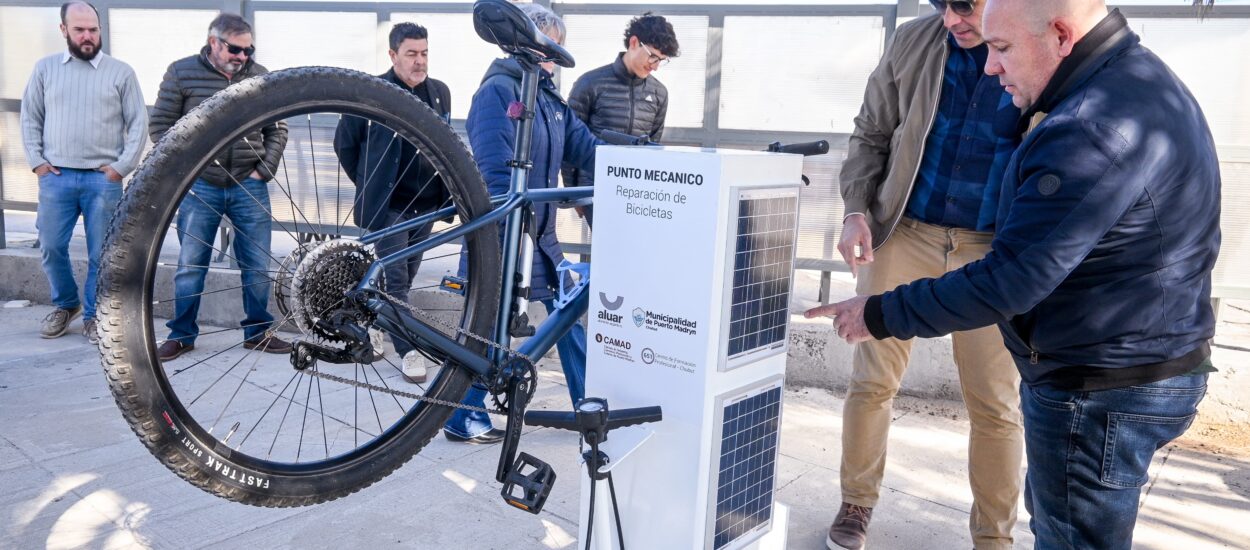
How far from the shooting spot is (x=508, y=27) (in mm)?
2408

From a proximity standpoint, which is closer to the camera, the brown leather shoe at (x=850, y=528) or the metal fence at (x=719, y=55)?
the brown leather shoe at (x=850, y=528)

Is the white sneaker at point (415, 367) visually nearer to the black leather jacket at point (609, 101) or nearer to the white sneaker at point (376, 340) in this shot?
the black leather jacket at point (609, 101)

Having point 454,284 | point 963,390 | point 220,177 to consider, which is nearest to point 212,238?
point 220,177

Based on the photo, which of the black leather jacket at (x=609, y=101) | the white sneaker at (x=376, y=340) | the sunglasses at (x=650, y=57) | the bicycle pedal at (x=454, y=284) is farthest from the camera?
the black leather jacket at (x=609, y=101)

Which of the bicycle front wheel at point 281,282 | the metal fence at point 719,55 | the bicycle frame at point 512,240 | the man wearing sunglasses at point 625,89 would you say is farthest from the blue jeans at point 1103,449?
the metal fence at point 719,55

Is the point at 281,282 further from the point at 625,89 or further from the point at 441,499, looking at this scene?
the point at 625,89

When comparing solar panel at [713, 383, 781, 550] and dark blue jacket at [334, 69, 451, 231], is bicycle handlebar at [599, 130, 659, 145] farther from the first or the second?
dark blue jacket at [334, 69, 451, 231]

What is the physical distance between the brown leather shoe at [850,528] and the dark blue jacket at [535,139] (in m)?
1.32

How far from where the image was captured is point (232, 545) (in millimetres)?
2734

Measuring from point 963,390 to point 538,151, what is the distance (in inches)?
66.2

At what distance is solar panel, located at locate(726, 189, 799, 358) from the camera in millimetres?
2008

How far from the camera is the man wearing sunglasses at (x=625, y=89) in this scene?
4.33m

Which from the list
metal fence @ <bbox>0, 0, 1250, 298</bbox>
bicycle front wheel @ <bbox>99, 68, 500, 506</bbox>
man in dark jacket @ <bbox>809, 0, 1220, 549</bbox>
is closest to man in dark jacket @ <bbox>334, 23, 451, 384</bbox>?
metal fence @ <bbox>0, 0, 1250, 298</bbox>

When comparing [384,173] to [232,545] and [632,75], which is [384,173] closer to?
[632,75]
